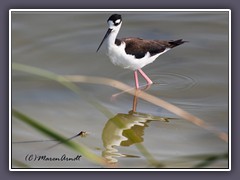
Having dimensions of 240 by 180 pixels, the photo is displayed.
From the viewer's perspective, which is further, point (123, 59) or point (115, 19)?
point (123, 59)

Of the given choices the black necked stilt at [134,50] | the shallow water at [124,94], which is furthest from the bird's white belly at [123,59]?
the shallow water at [124,94]

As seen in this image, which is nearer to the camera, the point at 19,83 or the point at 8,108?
the point at 8,108

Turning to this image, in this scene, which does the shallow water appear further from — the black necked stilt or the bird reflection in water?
the black necked stilt

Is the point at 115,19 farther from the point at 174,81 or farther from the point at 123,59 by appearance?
the point at 174,81

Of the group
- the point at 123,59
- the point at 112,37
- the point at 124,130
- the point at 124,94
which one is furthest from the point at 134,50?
the point at 124,130

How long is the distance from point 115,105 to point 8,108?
0.92m

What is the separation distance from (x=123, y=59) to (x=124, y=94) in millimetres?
302

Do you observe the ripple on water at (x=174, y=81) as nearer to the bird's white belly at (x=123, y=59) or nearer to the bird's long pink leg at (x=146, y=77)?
the bird's long pink leg at (x=146, y=77)

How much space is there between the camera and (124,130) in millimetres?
5098

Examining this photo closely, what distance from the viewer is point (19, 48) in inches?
219

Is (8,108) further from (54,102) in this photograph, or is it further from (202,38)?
(202,38)

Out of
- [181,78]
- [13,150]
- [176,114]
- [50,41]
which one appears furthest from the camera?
[50,41]

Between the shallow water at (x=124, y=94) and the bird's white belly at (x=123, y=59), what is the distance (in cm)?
17

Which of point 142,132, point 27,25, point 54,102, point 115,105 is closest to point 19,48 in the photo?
point 27,25
